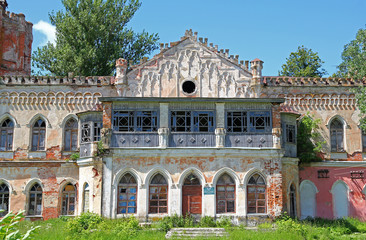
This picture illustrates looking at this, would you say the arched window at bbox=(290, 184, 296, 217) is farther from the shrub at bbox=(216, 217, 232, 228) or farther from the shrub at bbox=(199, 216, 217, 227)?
the shrub at bbox=(199, 216, 217, 227)

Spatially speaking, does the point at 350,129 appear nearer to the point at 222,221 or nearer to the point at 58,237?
the point at 222,221

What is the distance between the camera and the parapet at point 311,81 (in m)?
26.6

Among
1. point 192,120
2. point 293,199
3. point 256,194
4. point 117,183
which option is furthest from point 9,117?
point 293,199

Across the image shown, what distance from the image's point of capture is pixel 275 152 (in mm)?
21578

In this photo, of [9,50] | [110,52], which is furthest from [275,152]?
[9,50]

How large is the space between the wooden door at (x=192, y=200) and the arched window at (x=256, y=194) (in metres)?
2.47

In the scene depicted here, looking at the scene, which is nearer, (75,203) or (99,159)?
(99,159)

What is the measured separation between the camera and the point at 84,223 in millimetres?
19781

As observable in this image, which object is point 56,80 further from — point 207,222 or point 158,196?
point 207,222

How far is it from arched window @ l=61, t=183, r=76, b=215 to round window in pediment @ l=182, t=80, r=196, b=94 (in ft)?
29.1

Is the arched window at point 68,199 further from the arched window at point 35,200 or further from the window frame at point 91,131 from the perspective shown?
the window frame at point 91,131

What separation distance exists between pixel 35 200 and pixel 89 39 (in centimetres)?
1499

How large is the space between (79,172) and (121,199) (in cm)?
446

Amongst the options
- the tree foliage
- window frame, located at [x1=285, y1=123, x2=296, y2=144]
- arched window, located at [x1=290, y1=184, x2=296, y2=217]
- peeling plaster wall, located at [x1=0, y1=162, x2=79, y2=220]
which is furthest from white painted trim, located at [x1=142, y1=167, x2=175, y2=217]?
the tree foliage
